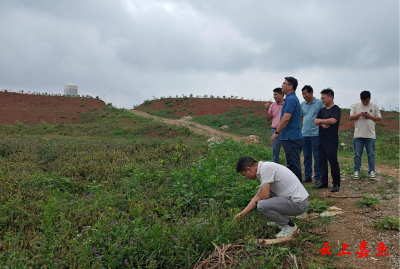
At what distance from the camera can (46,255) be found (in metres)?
3.25

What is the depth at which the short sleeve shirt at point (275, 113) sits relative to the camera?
614 cm

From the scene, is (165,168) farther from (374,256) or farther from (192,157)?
(374,256)

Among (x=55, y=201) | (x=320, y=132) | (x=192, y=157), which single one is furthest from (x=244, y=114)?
(x=55, y=201)

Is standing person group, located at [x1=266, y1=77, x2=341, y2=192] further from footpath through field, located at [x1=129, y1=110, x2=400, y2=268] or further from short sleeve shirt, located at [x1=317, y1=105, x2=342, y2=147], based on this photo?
footpath through field, located at [x1=129, y1=110, x2=400, y2=268]

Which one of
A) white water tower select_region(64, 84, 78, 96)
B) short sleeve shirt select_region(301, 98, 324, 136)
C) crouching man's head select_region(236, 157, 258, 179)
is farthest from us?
white water tower select_region(64, 84, 78, 96)

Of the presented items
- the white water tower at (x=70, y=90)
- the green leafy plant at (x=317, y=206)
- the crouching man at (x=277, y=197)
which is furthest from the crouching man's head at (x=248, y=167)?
the white water tower at (x=70, y=90)

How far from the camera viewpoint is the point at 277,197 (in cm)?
373

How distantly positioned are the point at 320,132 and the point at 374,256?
8.95 feet

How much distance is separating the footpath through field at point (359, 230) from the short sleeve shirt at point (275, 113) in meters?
1.40

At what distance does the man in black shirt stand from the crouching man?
199 cm

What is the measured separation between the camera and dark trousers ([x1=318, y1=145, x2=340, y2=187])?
17.6 ft

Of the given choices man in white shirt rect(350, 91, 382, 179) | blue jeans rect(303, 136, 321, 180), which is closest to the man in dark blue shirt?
blue jeans rect(303, 136, 321, 180)

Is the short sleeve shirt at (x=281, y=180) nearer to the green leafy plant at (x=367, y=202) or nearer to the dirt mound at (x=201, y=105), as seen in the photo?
the green leafy plant at (x=367, y=202)

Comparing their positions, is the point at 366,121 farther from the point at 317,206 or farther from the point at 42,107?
the point at 42,107
